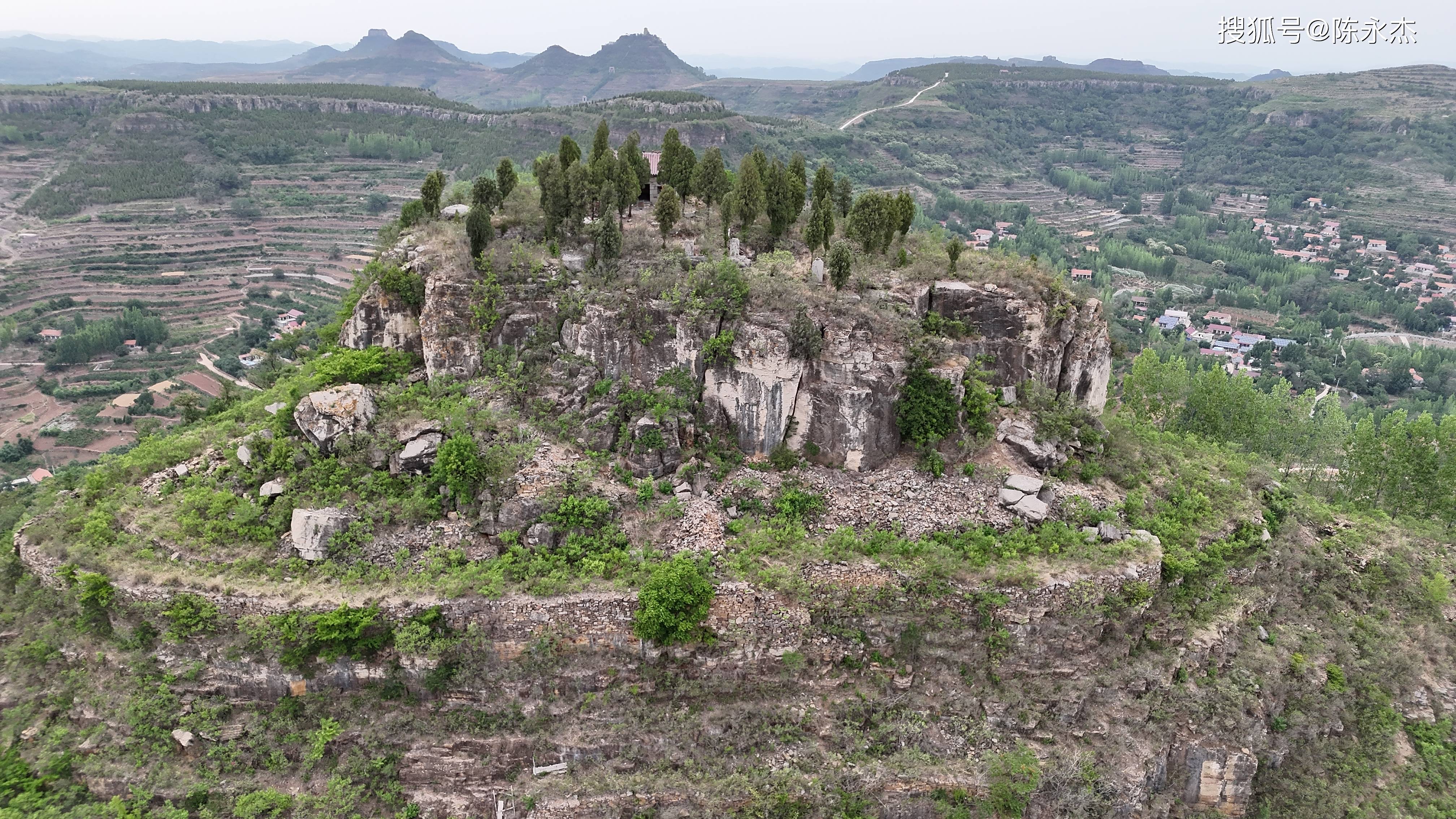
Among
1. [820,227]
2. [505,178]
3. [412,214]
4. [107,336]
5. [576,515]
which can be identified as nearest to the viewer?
[576,515]

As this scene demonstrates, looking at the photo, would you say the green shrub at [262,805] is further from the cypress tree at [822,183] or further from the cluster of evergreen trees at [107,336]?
the cluster of evergreen trees at [107,336]

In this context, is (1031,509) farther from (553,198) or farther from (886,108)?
(886,108)

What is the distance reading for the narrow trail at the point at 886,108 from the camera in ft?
348

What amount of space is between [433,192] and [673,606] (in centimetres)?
1635

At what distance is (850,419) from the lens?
786 inches

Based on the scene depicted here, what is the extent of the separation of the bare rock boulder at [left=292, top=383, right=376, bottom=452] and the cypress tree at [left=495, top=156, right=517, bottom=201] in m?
8.49

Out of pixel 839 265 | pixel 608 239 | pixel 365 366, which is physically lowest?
pixel 365 366

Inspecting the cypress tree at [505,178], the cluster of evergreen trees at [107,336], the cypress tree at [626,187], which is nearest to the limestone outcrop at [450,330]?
the cypress tree at [505,178]

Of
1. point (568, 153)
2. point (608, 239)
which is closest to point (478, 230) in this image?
point (608, 239)

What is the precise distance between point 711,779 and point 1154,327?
5176 cm

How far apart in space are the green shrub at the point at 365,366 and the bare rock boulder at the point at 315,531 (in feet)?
15.6

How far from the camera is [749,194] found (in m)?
23.4

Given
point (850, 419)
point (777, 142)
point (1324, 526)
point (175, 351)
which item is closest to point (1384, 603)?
point (1324, 526)

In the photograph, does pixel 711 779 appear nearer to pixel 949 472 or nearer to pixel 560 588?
→ pixel 560 588
